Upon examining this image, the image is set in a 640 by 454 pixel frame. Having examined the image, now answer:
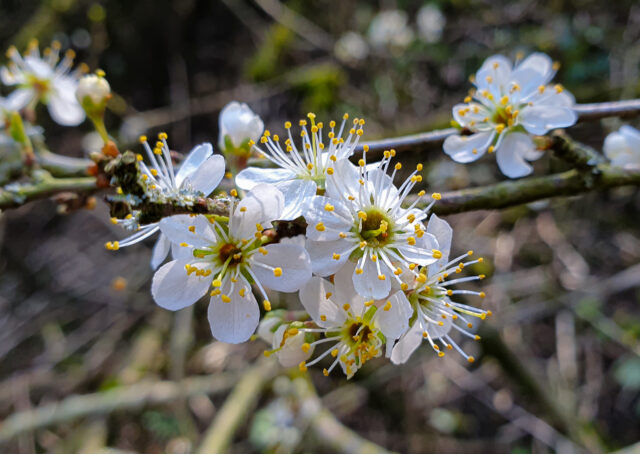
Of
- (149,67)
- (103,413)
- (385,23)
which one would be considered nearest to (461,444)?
(103,413)

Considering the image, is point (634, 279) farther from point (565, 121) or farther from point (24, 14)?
point (24, 14)

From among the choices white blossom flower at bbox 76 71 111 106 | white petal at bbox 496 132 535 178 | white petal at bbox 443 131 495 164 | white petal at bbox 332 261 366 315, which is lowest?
white petal at bbox 332 261 366 315

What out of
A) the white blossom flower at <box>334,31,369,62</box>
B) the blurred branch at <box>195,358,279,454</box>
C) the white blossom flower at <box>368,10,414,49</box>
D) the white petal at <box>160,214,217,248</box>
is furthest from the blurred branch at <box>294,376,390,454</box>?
the white blossom flower at <box>368,10,414,49</box>

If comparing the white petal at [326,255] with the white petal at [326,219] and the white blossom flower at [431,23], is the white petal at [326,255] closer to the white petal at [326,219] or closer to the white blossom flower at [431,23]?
the white petal at [326,219]

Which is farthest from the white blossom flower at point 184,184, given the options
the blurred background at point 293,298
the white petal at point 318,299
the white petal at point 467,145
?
the blurred background at point 293,298

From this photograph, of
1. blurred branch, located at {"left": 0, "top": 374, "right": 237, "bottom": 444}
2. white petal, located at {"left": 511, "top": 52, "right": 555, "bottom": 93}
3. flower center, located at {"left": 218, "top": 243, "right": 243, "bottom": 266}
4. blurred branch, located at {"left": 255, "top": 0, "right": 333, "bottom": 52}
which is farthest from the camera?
blurred branch, located at {"left": 255, "top": 0, "right": 333, "bottom": 52}

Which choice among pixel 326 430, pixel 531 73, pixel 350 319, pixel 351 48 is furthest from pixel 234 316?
pixel 351 48

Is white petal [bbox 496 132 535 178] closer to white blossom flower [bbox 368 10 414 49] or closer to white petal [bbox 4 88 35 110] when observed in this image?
white petal [bbox 4 88 35 110]

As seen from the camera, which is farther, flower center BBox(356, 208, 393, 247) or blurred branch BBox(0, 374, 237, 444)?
blurred branch BBox(0, 374, 237, 444)
